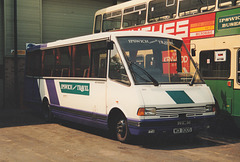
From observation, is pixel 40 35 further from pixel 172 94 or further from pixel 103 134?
pixel 172 94

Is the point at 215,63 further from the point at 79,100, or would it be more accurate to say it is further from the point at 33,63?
the point at 33,63

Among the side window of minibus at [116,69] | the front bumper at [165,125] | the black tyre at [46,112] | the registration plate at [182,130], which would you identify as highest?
the side window of minibus at [116,69]

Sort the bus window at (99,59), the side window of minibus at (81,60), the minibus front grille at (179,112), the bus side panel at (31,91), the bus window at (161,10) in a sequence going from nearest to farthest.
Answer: the minibus front grille at (179,112)
the bus window at (99,59)
the side window of minibus at (81,60)
the bus window at (161,10)
the bus side panel at (31,91)

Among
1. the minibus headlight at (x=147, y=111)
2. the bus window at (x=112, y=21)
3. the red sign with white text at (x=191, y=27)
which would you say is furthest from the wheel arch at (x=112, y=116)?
the bus window at (x=112, y=21)

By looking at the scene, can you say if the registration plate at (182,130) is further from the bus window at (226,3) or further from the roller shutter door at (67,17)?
the roller shutter door at (67,17)

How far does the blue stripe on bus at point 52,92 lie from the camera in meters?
11.9

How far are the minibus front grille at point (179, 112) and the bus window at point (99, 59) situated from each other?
1986mm

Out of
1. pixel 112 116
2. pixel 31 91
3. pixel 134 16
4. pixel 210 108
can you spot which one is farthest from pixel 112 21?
pixel 210 108

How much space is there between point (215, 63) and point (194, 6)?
1904 millimetres

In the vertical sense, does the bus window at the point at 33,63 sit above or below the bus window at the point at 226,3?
below

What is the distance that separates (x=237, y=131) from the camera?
1059 centimetres

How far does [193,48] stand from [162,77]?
275cm

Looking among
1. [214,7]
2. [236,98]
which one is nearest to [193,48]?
[214,7]

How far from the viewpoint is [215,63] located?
33.8 feet
